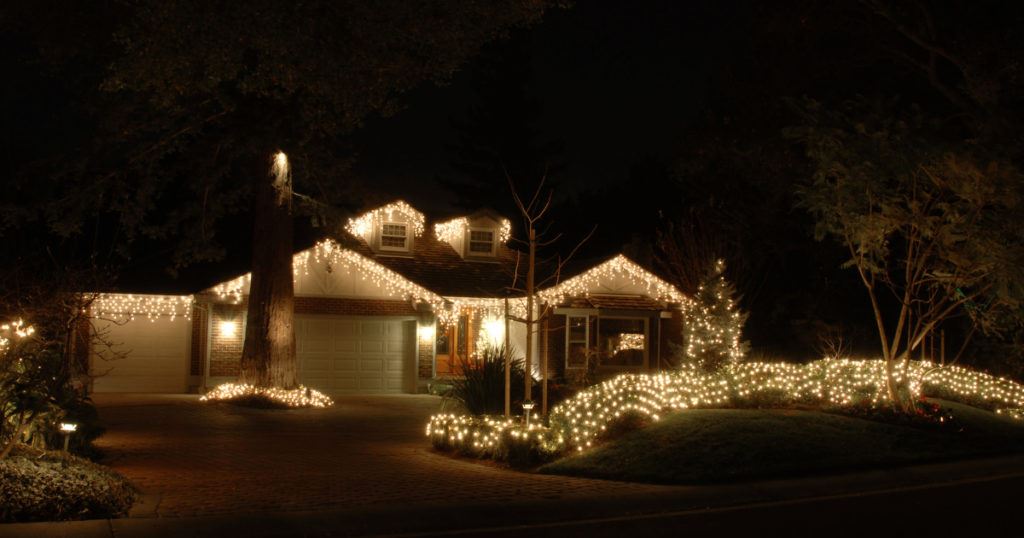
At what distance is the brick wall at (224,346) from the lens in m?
26.2

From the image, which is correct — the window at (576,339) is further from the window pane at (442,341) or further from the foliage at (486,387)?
the foliage at (486,387)

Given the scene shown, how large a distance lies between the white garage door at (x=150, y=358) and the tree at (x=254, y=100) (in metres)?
4.72

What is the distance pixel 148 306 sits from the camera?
26.5m

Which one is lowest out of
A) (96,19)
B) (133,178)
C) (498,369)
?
(498,369)

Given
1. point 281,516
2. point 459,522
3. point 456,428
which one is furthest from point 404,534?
point 456,428

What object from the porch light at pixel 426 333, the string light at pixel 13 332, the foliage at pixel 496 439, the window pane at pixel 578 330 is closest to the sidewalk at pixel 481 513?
the foliage at pixel 496 439

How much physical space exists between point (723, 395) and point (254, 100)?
1103cm

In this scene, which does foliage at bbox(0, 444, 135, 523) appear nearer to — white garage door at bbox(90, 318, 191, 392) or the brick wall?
the brick wall

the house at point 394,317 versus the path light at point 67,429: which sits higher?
the house at point 394,317

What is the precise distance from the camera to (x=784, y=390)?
59.0 ft

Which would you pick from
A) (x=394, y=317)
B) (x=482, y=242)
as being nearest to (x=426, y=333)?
(x=394, y=317)

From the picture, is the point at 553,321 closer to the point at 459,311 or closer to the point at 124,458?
the point at 459,311

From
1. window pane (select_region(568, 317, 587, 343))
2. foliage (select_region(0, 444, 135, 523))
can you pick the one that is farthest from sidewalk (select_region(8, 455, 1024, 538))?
window pane (select_region(568, 317, 587, 343))

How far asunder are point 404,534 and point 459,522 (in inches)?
27.2
